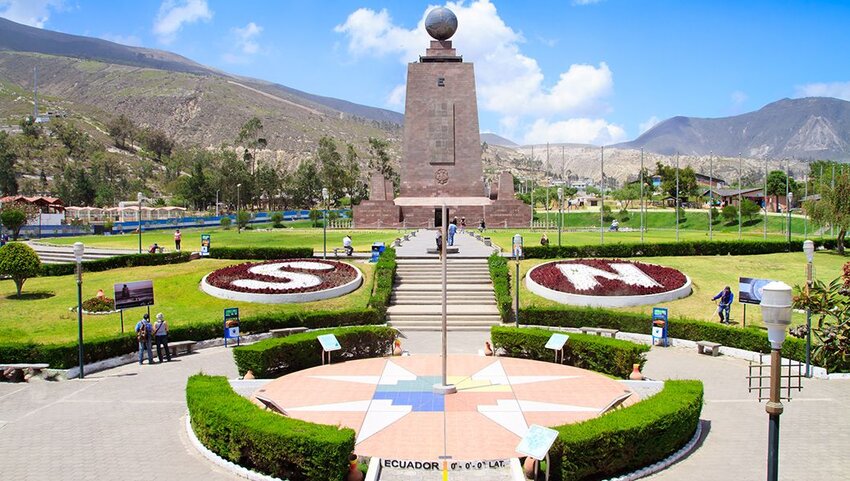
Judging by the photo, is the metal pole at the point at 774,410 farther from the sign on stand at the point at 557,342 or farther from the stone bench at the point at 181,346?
the stone bench at the point at 181,346

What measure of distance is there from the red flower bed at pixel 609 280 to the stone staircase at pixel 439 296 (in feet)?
9.02

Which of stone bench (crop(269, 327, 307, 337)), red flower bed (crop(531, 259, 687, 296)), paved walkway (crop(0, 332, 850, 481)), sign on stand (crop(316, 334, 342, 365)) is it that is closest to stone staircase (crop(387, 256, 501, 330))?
red flower bed (crop(531, 259, 687, 296))

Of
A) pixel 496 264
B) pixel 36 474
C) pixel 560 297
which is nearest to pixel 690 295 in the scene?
pixel 560 297

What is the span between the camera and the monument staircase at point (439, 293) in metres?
28.5

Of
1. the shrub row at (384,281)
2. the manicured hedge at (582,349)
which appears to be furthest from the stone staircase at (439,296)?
the manicured hedge at (582,349)

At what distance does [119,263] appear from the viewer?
Answer: 36.5 metres

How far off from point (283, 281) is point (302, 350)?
1157 cm

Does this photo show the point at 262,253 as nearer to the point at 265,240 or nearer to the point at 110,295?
the point at 110,295

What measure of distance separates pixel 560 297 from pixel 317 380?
1404 cm

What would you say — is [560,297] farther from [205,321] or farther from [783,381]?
[205,321]

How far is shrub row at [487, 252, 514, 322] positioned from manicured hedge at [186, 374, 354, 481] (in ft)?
50.5

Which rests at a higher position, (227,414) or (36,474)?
(227,414)

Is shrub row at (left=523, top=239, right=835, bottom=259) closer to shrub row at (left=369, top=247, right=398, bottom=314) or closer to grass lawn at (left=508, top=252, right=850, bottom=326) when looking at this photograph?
grass lawn at (left=508, top=252, right=850, bottom=326)

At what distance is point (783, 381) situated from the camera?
18.9 metres
